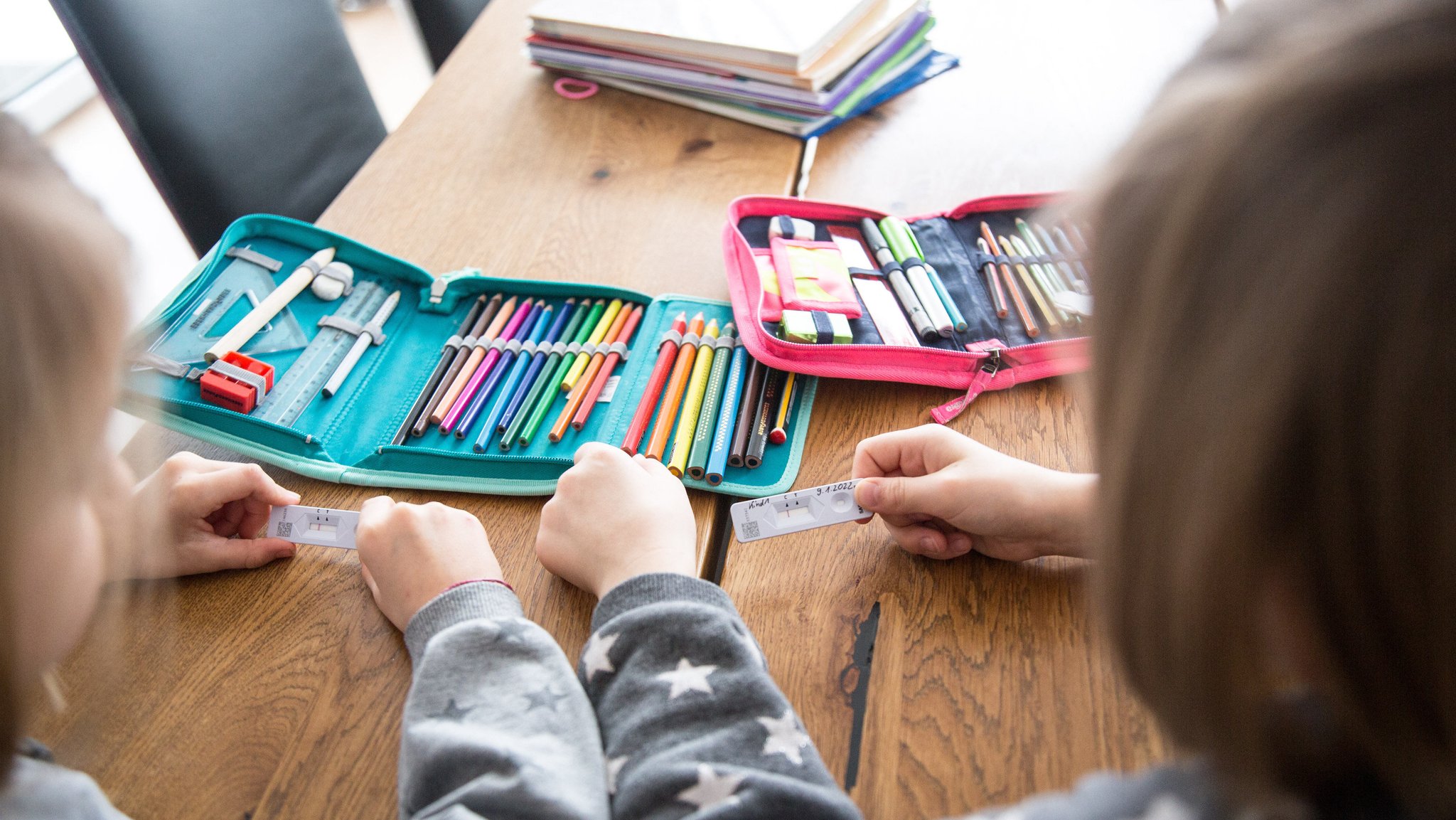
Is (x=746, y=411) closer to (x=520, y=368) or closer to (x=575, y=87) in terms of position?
(x=520, y=368)

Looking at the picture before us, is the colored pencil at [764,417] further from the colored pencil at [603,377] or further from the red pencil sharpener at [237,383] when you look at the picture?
the red pencil sharpener at [237,383]

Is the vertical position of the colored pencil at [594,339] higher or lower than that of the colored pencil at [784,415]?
higher

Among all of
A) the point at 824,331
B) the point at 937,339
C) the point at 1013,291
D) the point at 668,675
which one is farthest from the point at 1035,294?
the point at 668,675

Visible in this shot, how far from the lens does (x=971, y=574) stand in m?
0.76

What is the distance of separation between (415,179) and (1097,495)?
1.10 m

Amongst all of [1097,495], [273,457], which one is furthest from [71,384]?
[1097,495]

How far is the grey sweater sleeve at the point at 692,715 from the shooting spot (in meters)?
0.59

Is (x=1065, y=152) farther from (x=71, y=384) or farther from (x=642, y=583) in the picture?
(x=71, y=384)

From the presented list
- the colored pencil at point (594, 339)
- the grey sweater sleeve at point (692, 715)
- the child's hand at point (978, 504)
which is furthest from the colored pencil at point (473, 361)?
the child's hand at point (978, 504)

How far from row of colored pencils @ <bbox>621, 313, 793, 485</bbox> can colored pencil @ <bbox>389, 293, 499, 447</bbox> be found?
0.22 m

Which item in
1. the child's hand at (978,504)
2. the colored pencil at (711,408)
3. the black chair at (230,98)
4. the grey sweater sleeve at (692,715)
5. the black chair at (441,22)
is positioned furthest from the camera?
the black chair at (441,22)

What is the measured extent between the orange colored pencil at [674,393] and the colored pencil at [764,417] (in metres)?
0.08

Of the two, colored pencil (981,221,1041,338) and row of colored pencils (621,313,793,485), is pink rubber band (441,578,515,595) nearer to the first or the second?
row of colored pencils (621,313,793,485)

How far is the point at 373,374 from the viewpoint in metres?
0.98
